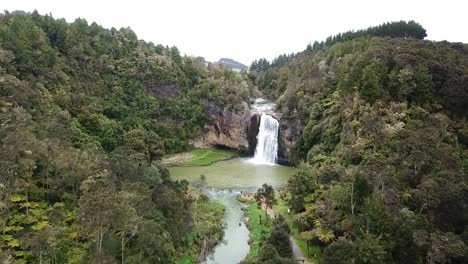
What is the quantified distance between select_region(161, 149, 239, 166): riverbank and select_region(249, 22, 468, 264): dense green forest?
15845mm

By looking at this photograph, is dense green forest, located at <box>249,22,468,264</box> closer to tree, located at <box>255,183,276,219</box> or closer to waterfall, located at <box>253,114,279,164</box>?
tree, located at <box>255,183,276,219</box>

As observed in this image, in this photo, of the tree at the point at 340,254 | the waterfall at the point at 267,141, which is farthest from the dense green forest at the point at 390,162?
the waterfall at the point at 267,141

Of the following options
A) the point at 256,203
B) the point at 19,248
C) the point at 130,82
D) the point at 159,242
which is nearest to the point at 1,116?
the point at 19,248

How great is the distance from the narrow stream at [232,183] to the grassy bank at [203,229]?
74 cm

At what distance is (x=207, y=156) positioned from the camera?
73562 millimetres

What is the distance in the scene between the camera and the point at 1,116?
36062 millimetres

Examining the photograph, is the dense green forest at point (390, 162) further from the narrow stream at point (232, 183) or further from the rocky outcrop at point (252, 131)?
the rocky outcrop at point (252, 131)

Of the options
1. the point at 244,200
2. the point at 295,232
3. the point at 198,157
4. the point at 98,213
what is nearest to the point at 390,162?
the point at 295,232

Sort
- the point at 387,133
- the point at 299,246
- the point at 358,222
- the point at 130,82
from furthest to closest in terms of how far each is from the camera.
→ the point at 130,82, the point at 387,133, the point at 299,246, the point at 358,222

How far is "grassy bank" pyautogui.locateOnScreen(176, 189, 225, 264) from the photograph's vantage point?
3256cm

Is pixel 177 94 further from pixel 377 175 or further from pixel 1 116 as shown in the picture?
pixel 377 175

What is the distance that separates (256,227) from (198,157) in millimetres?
35134

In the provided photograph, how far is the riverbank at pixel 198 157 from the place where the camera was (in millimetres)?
68938

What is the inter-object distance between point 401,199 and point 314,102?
35.8 meters
